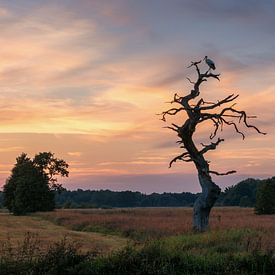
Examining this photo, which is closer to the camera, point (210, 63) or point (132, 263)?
point (132, 263)

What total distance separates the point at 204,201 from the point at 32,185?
2011 inches

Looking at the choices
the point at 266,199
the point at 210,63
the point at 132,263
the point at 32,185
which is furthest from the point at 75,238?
the point at 32,185

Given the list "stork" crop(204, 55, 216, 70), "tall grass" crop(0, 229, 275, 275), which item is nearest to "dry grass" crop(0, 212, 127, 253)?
"tall grass" crop(0, 229, 275, 275)

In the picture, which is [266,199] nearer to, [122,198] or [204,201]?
[204,201]

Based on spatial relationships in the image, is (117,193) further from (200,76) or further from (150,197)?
(200,76)

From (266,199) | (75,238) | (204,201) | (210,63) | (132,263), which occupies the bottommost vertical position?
(75,238)

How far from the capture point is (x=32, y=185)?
2908 inches

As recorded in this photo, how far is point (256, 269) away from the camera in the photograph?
11258 mm

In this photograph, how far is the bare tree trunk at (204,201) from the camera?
26109 mm

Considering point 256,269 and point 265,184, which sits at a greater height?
point 265,184

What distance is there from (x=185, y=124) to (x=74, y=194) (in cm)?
14631

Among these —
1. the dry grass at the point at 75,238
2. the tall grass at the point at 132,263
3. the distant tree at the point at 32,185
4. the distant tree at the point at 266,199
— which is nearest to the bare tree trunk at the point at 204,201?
the dry grass at the point at 75,238

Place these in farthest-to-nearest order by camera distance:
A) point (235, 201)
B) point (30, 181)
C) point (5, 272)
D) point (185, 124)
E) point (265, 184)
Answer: point (235, 201), point (30, 181), point (265, 184), point (185, 124), point (5, 272)

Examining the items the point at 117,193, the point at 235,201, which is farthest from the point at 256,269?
the point at 117,193
